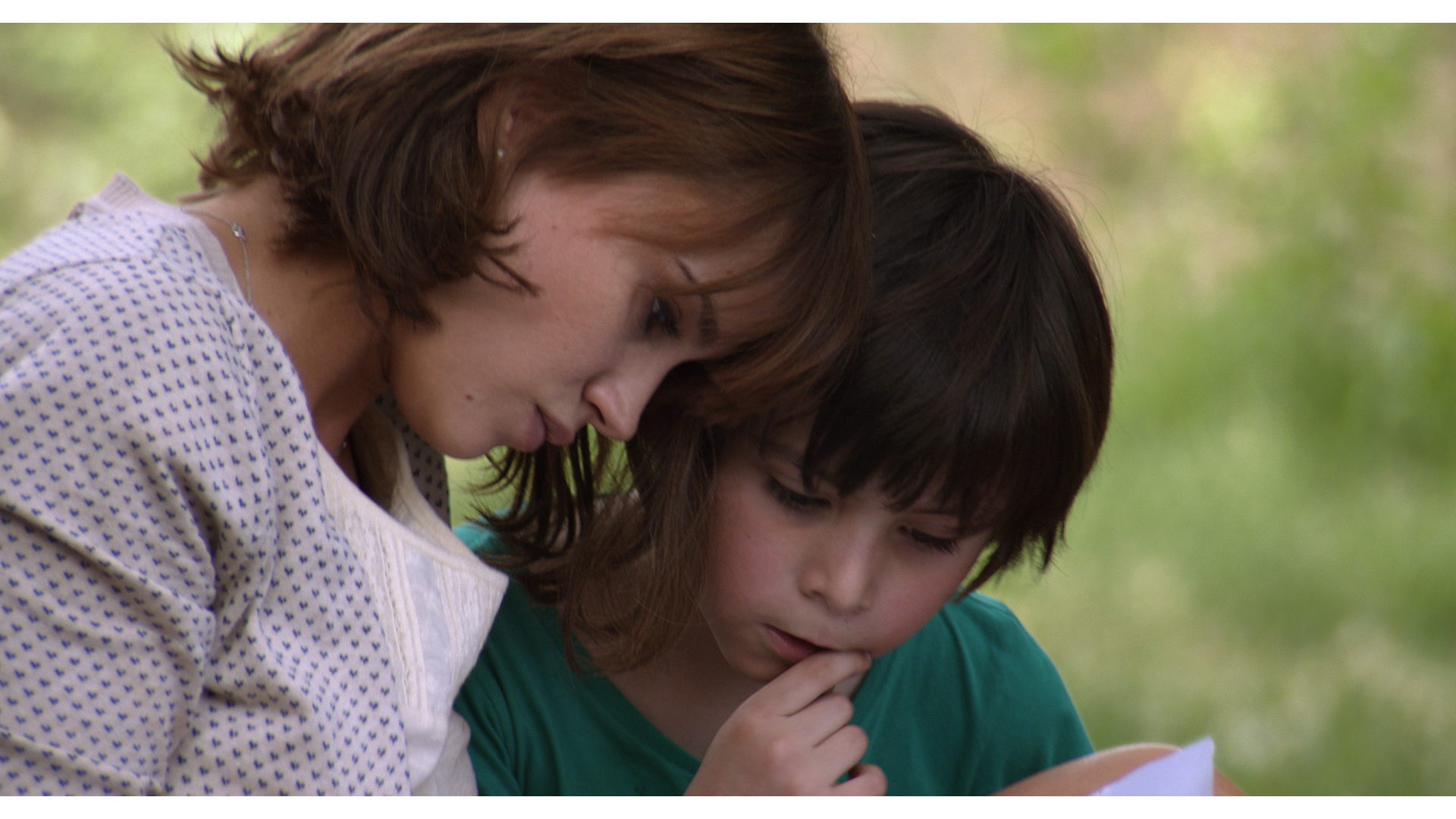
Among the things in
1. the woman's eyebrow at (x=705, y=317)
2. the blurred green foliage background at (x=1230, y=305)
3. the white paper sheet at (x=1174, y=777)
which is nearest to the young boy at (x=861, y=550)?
the woman's eyebrow at (x=705, y=317)

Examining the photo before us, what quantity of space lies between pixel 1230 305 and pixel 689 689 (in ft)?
7.25

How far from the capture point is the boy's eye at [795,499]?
136cm

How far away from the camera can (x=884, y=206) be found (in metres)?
1.40

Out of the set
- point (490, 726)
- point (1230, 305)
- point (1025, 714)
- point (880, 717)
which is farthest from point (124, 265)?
point (1230, 305)

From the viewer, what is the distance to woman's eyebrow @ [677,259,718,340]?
4.11 ft

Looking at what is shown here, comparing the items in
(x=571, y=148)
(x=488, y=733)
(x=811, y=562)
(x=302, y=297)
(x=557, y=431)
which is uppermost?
(x=571, y=148)

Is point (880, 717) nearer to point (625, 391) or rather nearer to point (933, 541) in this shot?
point (933, 541)

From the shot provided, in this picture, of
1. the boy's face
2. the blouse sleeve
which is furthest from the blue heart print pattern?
the boy's face

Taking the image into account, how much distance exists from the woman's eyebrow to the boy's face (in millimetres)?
126

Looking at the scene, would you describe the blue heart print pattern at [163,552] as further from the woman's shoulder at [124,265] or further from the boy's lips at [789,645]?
the boy's lips at [789,645]

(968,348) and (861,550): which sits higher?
(968,348)

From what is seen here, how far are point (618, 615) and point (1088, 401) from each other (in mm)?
575

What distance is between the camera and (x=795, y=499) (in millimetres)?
1365

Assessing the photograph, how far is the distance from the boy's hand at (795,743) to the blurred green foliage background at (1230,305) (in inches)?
53.2
